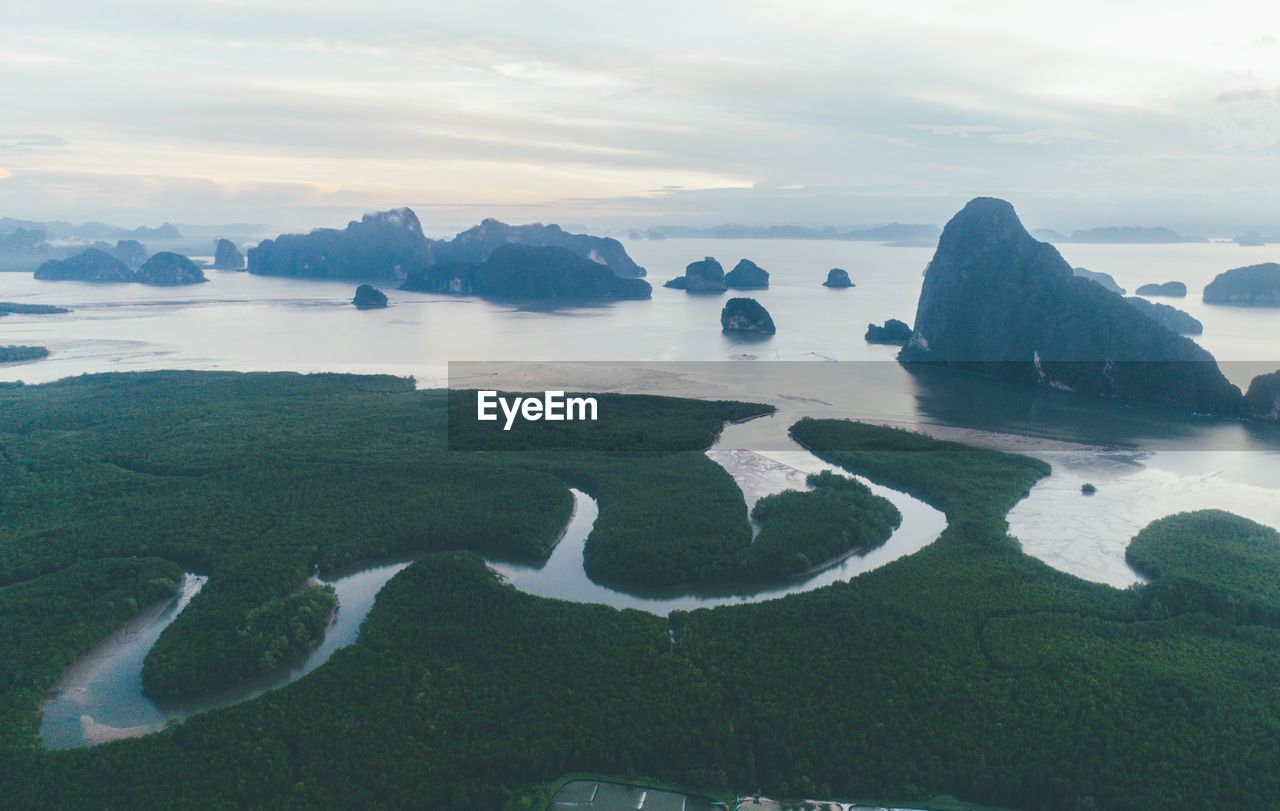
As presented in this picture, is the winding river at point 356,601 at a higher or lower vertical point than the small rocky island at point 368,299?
lower

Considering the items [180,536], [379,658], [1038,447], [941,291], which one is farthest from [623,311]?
[379,658]

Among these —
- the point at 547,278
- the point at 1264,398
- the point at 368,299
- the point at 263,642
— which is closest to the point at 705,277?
the point at 547,278

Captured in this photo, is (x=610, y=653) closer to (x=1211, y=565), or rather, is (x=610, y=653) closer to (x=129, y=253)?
(x=1211, y=565)

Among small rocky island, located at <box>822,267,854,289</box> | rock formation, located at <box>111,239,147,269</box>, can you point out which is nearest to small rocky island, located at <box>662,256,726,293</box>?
small rocky island, located at <box>822,267,854,289</box>

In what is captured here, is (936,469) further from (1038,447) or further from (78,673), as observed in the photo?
(78,673)

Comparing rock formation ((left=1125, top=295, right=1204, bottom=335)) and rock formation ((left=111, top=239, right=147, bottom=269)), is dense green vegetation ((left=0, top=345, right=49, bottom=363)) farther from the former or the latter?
rock formation ((left=111, top=239, right=147, bottom=269))

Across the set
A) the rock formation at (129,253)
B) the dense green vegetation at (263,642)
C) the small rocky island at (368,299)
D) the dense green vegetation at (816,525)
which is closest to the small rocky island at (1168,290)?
the dense green vegetation at (816,525)

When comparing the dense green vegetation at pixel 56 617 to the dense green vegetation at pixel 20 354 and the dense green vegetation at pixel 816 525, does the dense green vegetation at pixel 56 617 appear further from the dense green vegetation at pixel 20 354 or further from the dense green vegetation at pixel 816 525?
the dense green vegetation at pixel 20 354
